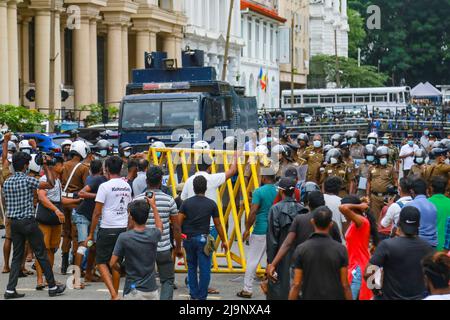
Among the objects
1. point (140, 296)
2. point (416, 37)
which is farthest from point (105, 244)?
point (416, 37)

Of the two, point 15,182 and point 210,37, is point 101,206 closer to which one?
point 15,182

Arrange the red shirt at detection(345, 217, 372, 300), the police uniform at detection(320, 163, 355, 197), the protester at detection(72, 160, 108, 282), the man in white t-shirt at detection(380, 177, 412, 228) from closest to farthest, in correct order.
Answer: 1. the red shirt at detection(345, 217, 372, 300)
2. the man in white t-shirt at detection(380, 177, 412, 228)
3. the protester at detection(72, 160, 108, 282)
4. the police uniform at detection(320, 163, 355, 197)

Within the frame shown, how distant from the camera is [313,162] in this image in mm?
22219

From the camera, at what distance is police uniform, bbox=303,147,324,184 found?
2181 cm

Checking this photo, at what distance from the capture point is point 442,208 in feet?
40.7

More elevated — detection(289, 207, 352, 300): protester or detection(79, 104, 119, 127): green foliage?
detection(79, 104, 119, 127): green foliage

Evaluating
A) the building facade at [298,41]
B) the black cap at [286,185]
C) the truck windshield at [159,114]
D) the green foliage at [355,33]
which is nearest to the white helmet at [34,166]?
the black cap at [286,185]

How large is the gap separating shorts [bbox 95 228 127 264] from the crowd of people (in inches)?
0.6

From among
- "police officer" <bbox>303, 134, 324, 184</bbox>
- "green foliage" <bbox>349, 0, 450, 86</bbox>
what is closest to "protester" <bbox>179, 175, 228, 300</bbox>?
"police officer" <bbox>303, 134, 324, 184</bbox>

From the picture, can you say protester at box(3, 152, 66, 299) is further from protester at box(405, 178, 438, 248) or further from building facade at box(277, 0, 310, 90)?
building facade at box(277, 0, 310, 90)

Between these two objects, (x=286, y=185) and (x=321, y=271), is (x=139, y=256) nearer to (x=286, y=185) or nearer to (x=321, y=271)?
(x=321, y=271)
